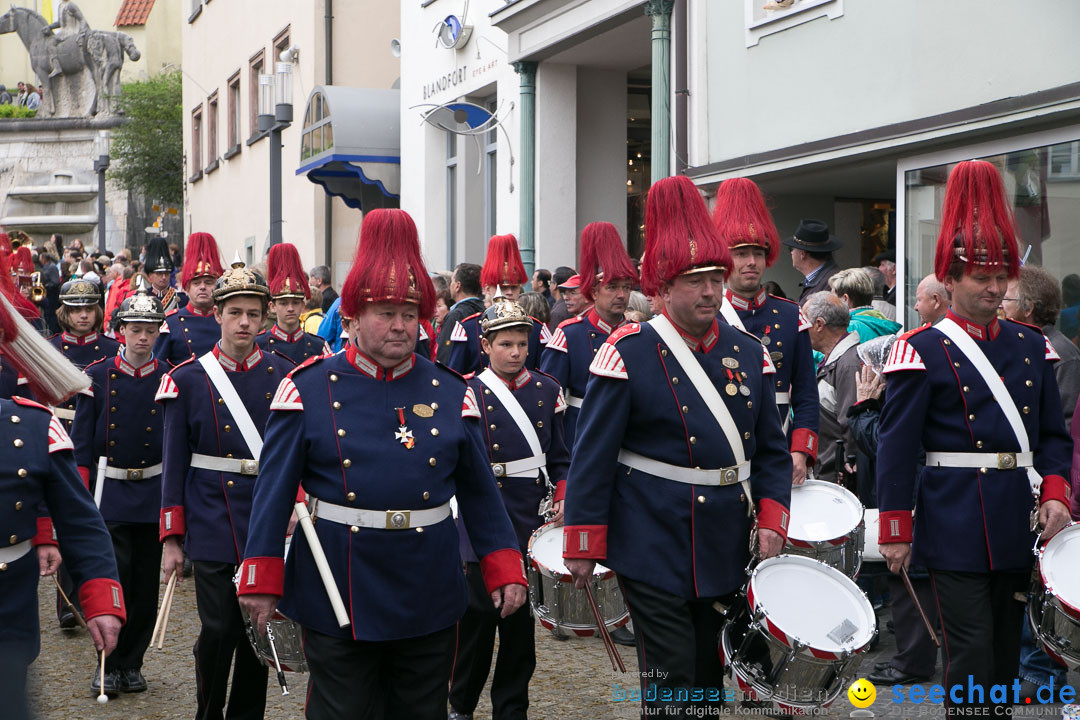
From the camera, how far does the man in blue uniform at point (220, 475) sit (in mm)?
5809

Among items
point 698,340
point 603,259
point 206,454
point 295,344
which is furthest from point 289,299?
point 698,340

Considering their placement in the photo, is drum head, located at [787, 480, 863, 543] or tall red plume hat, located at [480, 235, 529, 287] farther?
tall red plume hat, located at [480, 235, 529, 287]

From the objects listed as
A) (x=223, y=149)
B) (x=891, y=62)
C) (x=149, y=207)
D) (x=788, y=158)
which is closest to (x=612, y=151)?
(x=788, y=158)

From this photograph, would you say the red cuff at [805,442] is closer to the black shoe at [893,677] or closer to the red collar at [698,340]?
the black shoe at [893,677]

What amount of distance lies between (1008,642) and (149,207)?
44.4 meters

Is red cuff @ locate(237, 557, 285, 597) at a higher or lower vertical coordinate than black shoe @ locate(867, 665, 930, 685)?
higher

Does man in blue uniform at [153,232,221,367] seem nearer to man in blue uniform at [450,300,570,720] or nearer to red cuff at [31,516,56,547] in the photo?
man in blue uniform at [450,300,570,720]

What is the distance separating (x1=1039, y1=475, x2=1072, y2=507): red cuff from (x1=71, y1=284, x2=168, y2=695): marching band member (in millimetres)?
4515

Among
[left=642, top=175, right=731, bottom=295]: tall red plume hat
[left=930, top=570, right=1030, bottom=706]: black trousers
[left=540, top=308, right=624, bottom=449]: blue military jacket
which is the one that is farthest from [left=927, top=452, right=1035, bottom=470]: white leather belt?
[left=540, top=308, right=624, bottom=449]: blue military jacket

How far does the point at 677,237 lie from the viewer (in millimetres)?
4926

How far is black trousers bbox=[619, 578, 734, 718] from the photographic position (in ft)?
15.2

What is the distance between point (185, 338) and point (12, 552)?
5.49 meters

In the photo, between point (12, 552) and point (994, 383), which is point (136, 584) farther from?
point (994, 383)

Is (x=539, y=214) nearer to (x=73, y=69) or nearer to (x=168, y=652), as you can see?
(x=168, y=652)
